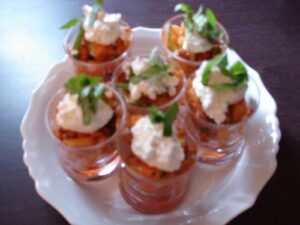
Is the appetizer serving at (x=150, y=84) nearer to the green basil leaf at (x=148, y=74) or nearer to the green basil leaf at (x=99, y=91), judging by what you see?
the green basil leaf at (x=148, y=74)

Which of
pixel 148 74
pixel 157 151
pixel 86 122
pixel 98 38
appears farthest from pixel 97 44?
pixel 157 151

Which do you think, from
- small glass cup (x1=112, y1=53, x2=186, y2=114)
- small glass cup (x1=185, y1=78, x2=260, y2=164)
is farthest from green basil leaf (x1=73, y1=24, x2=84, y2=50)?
small glass cup (x1=185, y1=78, x2=260, y2=164)

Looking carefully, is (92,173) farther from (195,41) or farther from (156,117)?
(195,41)

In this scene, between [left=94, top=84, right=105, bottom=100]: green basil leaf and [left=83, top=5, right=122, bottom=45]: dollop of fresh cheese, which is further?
[left=83, top=5, right=122, bottom=45]: dollop of fresh cheese

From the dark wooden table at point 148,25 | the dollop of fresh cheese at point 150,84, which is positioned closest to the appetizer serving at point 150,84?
the dollop of fresh cheese at point 150,84

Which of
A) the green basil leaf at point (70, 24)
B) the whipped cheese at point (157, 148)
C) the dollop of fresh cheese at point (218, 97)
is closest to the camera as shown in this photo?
the whipped cheese at point (157, 148)

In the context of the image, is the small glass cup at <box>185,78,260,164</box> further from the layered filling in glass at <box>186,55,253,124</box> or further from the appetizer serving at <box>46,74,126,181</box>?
the appetizer serving at <box>46,74,126,181</box>

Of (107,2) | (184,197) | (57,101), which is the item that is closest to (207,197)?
(184,197)
